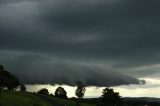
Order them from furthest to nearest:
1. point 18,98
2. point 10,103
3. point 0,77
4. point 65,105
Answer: point 0,77
point 65,105
point 18,98
point 10,103

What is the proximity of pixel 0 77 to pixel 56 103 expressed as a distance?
35007mm

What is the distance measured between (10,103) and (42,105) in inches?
584

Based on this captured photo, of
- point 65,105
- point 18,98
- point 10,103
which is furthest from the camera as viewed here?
point 65,105

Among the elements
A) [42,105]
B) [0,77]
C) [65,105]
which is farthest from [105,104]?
[0,77]

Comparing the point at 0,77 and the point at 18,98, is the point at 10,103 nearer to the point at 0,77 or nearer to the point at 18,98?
the point at 18,98

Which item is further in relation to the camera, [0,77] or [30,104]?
[0,77]

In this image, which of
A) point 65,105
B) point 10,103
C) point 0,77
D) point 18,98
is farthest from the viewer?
point 0,77

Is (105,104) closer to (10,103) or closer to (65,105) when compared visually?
(65,105)

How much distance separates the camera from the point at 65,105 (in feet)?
616

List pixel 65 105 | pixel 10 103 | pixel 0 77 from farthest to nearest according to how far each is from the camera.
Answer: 1. pixel 0 77
2. pixel 65 105
3. pixel 10 103

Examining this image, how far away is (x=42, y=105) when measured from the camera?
163000 mm

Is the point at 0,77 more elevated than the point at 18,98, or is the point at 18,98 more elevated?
the point at 0,77

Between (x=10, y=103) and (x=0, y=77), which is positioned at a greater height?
(x=0, y=77)

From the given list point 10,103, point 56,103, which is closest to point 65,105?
point 56,103
